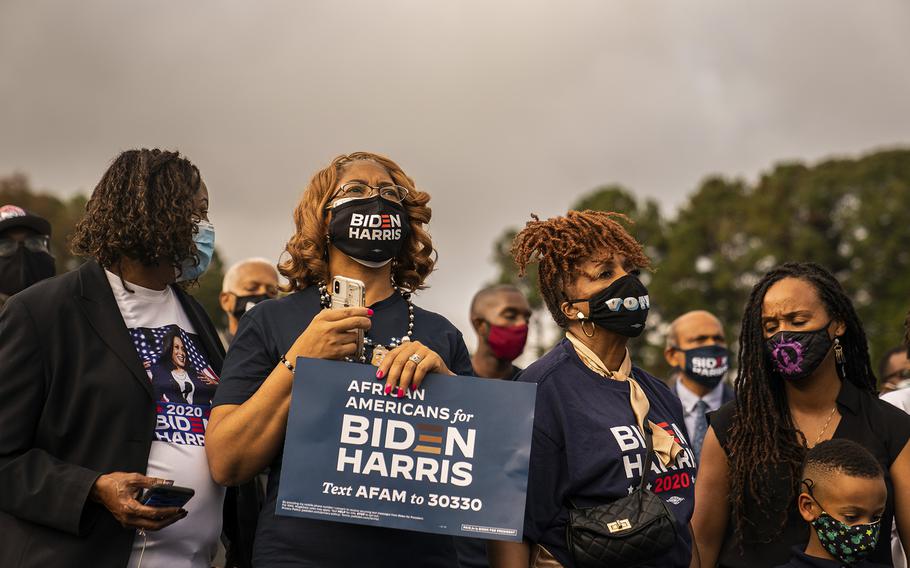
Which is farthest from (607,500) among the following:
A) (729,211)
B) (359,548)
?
(729,211)

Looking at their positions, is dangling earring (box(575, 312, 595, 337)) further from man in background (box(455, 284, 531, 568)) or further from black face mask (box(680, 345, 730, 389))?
black face mask (box(680, 345, 730, 389))

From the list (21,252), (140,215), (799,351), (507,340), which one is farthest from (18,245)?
(799,351)

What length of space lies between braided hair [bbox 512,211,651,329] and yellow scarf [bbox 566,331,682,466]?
196mm

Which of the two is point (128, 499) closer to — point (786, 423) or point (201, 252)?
point (201, 252)

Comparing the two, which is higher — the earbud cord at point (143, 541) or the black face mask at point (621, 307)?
the black face mask at point (621, 307)

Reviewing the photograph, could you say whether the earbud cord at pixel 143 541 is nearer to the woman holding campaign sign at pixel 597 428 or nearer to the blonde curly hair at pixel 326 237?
the blonde curly hair at pixel 326 237

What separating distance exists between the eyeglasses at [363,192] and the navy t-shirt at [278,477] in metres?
0.40

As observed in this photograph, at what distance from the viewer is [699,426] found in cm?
837

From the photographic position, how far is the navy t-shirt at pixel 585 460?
417 cm

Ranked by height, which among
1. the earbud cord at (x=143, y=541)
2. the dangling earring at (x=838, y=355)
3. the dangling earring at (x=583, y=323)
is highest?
the dangling earring at (x=838, y=355)

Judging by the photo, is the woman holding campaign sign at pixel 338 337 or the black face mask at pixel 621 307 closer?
the woman holding campaign sign at pixel 338 337

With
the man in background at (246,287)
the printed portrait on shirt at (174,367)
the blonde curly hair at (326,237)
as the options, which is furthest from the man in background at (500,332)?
the printed portrait on shirt at (174,367)

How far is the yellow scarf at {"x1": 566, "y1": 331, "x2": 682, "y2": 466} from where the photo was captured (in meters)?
4.32

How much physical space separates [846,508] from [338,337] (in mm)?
2458
